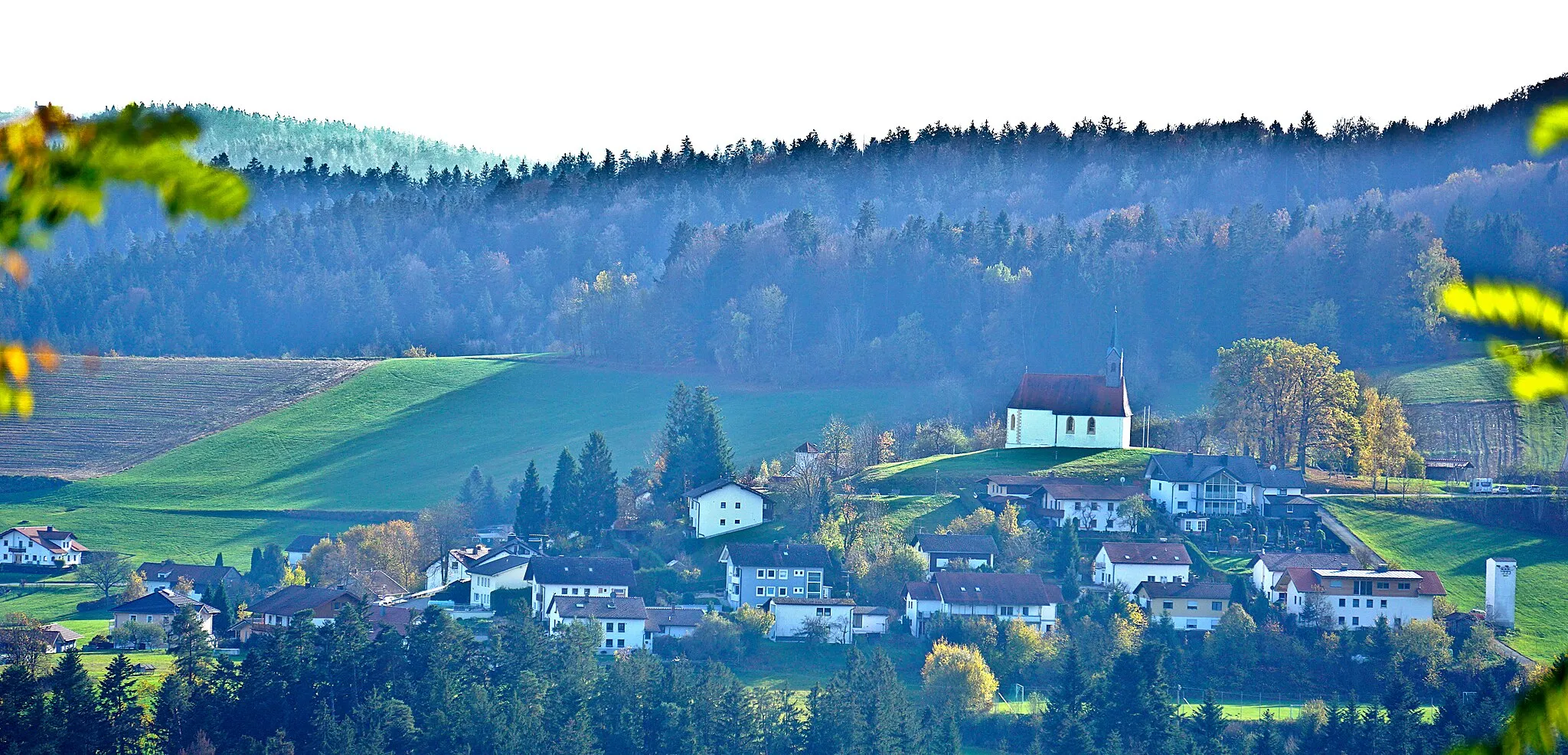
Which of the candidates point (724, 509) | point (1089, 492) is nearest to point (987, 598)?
point (1089, 492)

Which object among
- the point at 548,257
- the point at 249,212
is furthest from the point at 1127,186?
the point at 249,212

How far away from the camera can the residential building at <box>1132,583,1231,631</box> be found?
51281 mm

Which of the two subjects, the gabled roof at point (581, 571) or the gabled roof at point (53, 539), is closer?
the gabled roof at point (581, 571)

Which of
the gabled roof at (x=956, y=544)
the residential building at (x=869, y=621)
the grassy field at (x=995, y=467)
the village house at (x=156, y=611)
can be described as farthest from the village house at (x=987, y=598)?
the village house at (x=156, y=611)

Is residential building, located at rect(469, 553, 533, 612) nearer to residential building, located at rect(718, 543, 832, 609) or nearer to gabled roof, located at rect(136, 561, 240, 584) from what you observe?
residential building, located at rect(718, 543, 832, 609)

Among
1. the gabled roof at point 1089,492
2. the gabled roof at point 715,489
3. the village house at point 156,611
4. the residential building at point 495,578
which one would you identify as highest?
the gabled roof at point 1089,492

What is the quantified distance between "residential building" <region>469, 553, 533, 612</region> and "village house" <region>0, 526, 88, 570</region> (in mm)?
18532

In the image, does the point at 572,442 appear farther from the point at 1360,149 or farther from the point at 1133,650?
the point at 1360,149

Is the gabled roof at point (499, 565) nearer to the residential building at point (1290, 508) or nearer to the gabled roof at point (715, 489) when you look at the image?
the gabled roof at point (715, 489)

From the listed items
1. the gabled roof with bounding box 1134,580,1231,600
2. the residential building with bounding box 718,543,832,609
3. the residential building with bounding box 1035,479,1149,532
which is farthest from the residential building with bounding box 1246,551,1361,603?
the residential building with bounding box 718,543,832,609

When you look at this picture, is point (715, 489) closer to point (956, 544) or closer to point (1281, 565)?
point (956, 544)

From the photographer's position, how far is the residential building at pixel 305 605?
54.2 m

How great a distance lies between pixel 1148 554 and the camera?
2111 inches

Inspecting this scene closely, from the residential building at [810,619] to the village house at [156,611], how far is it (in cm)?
1740
